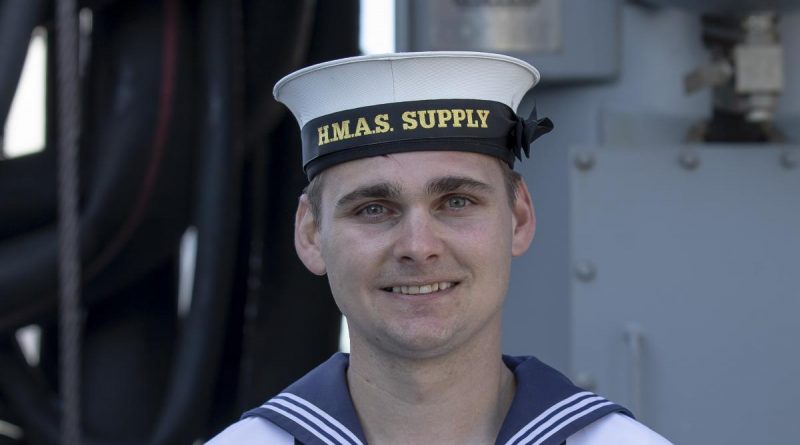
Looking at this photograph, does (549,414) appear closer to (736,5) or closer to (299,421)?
(299,421)

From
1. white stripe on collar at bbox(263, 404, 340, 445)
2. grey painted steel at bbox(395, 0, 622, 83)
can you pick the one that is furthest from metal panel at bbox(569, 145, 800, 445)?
white stripe on collar at bbox(263, 404, 340, 445)

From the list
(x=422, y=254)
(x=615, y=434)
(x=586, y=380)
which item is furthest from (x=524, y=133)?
(x=586, y=380)

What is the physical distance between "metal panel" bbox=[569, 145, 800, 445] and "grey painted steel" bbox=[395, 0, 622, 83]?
147 millimetres

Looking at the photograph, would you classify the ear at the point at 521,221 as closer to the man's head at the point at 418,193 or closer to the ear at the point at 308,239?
the man's head at the point at 418,193

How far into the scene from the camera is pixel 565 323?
2111 mm

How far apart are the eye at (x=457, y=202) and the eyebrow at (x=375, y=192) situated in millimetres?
52

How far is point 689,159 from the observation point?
206cm

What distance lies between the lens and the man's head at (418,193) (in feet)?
4.65

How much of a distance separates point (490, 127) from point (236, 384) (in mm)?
1872

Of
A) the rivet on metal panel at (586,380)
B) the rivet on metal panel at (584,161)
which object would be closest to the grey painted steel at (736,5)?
the rivet on metal panel at (584,161)

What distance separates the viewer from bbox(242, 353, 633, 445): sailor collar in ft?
4.83

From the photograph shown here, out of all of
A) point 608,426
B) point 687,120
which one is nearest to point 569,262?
point 687,120

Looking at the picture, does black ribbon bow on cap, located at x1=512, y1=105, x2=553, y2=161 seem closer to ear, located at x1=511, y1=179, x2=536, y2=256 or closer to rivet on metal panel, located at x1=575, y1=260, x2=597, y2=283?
ear, located at x1=511, y1=179, x2=536, y2=256

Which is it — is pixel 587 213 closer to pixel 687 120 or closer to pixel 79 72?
pixel 687 120
